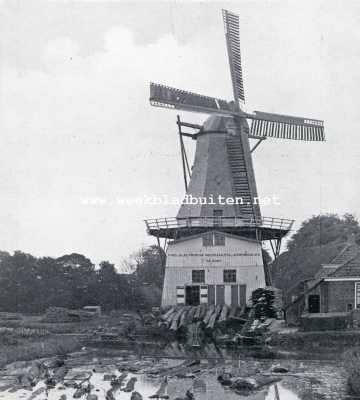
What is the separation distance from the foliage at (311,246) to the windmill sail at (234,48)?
17657 mm

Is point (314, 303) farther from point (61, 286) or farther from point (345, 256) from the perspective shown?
point (61, 286)

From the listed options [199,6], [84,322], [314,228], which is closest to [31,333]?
[84,322]

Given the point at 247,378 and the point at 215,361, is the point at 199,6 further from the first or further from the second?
the point at 247,378

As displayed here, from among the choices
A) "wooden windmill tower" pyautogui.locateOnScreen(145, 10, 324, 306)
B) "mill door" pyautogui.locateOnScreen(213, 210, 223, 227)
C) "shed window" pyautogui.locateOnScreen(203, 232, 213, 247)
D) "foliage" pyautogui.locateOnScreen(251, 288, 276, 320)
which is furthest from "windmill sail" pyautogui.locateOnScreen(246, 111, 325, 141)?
"foliage" pyautogui.locateOnScreen(251, 288, 276, 320)

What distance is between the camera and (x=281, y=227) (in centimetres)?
4028

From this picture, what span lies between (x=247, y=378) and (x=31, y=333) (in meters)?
17.5

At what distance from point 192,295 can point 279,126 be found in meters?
12.7

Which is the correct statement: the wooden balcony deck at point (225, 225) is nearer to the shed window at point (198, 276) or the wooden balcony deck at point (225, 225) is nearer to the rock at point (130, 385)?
the shed window at point (198, 276)

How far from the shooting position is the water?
18.1 meters

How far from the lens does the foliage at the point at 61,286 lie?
49.4 metres

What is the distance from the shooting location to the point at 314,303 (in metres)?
37.4

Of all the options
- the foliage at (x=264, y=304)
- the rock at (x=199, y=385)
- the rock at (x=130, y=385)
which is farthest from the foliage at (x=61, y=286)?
the rock at (x=199, y=385)

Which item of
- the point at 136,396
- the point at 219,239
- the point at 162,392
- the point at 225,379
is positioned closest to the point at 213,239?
the point at 219,239

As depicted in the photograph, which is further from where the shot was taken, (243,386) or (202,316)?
(202,316)
